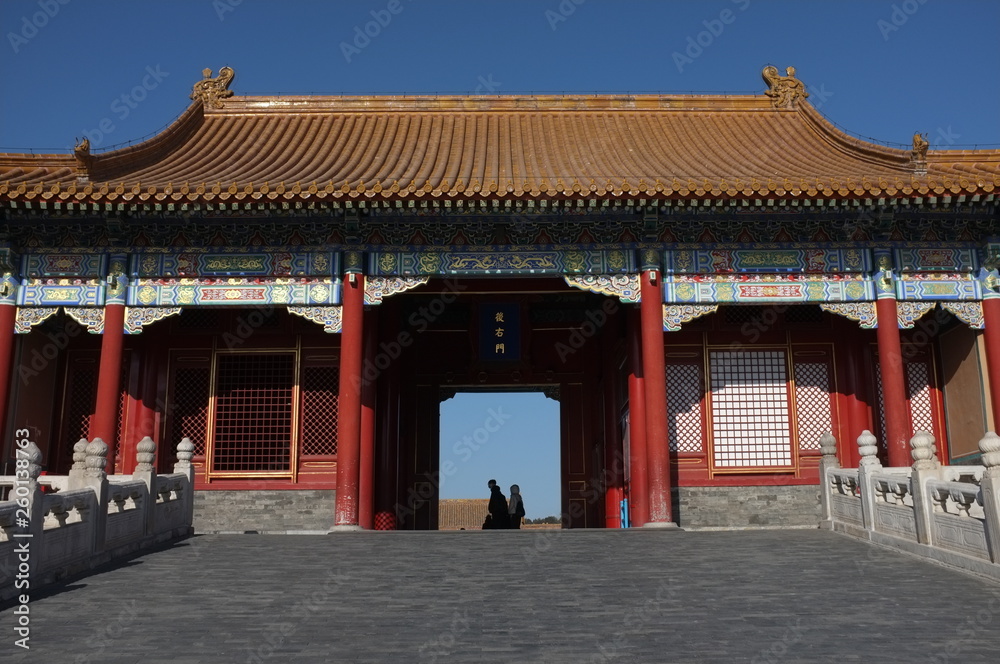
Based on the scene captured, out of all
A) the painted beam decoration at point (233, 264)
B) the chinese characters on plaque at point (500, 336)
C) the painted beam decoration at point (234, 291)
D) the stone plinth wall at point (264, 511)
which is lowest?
the stone plinth wall at point (264, 511)

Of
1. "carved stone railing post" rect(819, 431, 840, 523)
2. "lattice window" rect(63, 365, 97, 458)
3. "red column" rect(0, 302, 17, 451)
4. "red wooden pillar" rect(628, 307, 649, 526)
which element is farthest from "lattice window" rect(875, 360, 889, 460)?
"red column" rect(0, 302, 17, 451)

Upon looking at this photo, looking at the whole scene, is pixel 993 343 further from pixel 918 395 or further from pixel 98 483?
pixel 98 483

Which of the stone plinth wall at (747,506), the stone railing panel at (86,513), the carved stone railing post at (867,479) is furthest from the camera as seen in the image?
the stone plinth wall at (747,506)

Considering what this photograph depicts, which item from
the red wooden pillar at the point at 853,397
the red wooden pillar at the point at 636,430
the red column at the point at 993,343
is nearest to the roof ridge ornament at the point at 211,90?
the red wooden pillar at the point at 636,430

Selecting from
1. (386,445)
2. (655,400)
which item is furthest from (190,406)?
(655,400)

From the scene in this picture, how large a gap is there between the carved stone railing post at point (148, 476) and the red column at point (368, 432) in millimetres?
3122

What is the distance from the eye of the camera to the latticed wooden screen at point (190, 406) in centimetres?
1541

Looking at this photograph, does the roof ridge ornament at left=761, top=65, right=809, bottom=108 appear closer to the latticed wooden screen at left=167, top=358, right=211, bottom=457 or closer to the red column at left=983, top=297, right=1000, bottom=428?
the red column at left=983, top=297, right=1000, bottom=428

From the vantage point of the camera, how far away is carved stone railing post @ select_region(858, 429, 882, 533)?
10656mm

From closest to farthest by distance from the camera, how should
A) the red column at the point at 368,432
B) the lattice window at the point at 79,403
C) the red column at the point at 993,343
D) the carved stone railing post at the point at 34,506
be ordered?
the carved stone railing post at the point at 34,506, the red column at the point at 368,432, the red column at the point at 993,343, the lattice window at the point at 79,403

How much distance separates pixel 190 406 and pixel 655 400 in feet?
24.5

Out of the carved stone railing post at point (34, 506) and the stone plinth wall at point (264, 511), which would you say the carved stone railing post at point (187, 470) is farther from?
the carved stone railing post at point (34, 506)

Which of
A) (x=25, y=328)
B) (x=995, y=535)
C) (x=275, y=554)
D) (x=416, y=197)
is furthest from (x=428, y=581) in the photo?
(x=25, y=328)

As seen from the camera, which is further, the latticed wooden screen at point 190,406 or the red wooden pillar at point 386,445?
the red wooden pillar at point 386,445
